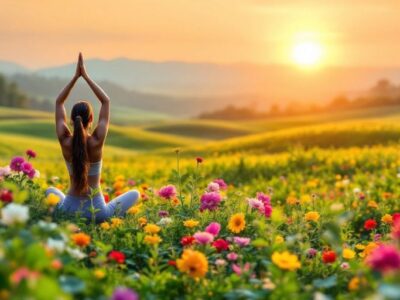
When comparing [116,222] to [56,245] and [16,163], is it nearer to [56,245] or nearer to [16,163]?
[16,163]

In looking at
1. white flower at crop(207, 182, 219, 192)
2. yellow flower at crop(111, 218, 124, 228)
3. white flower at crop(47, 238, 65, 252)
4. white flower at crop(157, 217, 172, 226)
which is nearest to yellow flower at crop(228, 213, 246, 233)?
white flower at crop(157, 217, 172, 226)

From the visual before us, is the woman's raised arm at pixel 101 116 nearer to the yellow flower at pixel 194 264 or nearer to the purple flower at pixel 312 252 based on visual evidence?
the purple flower at pixel 312 252

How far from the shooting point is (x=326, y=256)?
14.4 ft

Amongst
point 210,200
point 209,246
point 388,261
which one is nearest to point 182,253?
point 209,246

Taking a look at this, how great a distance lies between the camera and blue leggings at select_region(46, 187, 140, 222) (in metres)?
6.25

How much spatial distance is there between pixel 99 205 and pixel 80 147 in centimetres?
60

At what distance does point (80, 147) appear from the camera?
20.1ft

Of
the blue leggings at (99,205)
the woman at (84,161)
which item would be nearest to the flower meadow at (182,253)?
the blue leggings at (99,205)

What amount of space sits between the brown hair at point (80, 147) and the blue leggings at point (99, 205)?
0.12 meters

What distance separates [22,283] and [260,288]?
5.92 feet

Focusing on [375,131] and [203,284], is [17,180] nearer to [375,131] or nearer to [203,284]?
[203,284]

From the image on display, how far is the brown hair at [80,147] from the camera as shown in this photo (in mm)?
6066

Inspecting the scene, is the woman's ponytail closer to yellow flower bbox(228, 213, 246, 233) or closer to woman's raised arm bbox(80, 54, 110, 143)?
woman's raised arm bbox(80, 54, 110, 143)

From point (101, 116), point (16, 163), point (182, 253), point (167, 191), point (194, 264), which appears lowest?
point (182, 253)
